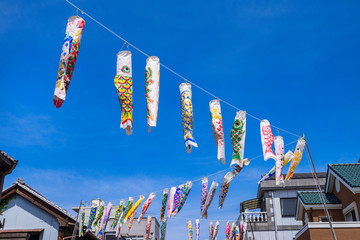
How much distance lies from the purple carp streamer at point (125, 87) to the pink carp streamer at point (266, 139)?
241 inches

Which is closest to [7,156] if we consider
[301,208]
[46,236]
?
[46,236]

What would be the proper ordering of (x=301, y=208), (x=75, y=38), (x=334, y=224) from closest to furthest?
(x=75, y=38)
(x=334, y=224)
(x=301, y=208)

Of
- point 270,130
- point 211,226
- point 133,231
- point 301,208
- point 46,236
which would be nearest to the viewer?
point 270,130

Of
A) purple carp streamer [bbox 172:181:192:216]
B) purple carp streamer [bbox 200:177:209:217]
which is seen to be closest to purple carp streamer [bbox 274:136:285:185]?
purple carp streamer [bbox 200:177:209:217]

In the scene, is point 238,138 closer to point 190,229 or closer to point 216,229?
point 190,229

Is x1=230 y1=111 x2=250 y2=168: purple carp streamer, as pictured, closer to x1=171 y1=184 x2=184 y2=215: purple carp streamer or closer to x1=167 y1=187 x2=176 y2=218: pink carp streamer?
x1=171 y1=184 x2=184 y2=215: purple carp streamer

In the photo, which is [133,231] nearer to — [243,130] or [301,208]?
[301,208]

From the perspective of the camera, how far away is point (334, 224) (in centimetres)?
1600

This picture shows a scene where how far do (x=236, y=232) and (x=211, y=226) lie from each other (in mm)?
2145

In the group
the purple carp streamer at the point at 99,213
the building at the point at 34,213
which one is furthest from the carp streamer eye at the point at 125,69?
the purple carp streamer at the point at 99,213

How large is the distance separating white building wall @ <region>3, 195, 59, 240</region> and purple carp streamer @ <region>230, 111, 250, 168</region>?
1330 cm

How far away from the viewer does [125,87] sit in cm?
836

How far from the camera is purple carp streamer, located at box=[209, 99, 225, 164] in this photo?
10747mm

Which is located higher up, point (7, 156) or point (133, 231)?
point (133, 231)
